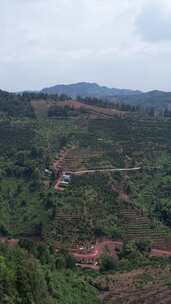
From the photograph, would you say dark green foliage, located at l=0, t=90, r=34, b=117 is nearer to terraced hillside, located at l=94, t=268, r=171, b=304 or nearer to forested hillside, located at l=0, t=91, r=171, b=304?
forested hillside, located at l=0, t=91, r=171, b=304

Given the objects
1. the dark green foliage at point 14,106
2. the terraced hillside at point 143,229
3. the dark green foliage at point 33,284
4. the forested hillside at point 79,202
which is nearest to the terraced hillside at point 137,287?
the forested hillside at point 79,202

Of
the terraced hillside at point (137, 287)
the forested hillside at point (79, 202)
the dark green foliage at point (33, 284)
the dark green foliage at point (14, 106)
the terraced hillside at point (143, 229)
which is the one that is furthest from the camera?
the dark green foliage at point (14, 106)

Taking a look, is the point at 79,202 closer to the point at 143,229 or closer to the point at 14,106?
the point at 143,229

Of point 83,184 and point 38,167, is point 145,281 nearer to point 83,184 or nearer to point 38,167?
point 83,184

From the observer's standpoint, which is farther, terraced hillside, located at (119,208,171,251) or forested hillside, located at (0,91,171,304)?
terraced hillside, located at (119,208,171,251)

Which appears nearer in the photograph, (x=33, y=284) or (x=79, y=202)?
(x=33, y=284)

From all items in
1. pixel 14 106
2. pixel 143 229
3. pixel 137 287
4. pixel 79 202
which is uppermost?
pixel 14 106

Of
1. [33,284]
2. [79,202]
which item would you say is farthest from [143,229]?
[33,284]

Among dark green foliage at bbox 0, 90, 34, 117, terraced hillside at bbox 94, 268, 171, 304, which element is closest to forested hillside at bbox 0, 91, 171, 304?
terraced hillside at bbox 94, 268, 171, 304

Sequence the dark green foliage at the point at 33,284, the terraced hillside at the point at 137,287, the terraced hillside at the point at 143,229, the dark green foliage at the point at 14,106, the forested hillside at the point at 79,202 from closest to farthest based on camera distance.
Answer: the dark green foliage at the point at 33,284
the terraced hillside at the point at 137,287
the forested hillside at the point at 79,202
the terraced hillside at the point at 143,229
the dark green foliage at the point at 14,106

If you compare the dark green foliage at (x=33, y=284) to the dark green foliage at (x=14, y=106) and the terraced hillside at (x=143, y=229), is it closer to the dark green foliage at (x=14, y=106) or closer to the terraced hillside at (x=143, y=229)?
the terraced hillside at (x=143, y=229)

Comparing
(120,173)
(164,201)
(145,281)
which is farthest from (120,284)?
(120,173)
